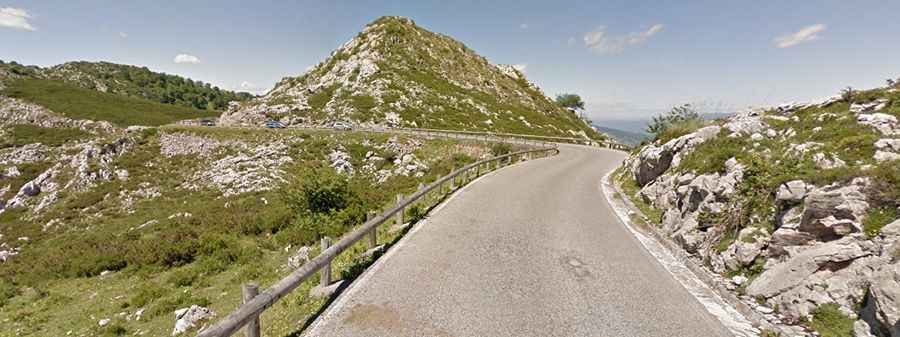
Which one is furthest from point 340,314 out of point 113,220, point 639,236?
point 113,220

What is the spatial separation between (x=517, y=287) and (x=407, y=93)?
5438 centimetres

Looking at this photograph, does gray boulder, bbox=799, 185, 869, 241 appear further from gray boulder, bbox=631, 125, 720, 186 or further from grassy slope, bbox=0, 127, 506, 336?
grassy slope, bbox=0, 127, 506, 336

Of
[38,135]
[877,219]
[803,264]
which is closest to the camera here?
[877,219]

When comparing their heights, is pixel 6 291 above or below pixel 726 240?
below

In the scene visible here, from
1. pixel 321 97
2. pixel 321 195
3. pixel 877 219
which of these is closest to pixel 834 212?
pixel 877 219

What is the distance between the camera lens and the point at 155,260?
1330 cm

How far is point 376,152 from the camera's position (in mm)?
31781

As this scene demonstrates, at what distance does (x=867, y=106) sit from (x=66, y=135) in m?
94.6

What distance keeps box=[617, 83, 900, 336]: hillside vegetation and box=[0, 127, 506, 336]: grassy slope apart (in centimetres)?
700

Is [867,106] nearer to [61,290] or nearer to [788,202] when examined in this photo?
[788,202]

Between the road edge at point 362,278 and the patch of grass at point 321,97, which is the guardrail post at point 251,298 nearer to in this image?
the road edge at point 362,278

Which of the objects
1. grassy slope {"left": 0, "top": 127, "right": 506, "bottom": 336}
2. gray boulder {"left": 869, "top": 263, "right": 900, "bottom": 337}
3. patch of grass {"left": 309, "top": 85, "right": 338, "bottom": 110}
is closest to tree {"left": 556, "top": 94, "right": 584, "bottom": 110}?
patch of grass {"left": 309, "top": 85, "right": 338, "bottom": 110}

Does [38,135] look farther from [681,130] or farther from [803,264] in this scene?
[803,264]

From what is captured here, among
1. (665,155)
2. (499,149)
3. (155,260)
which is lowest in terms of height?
(155,260)
